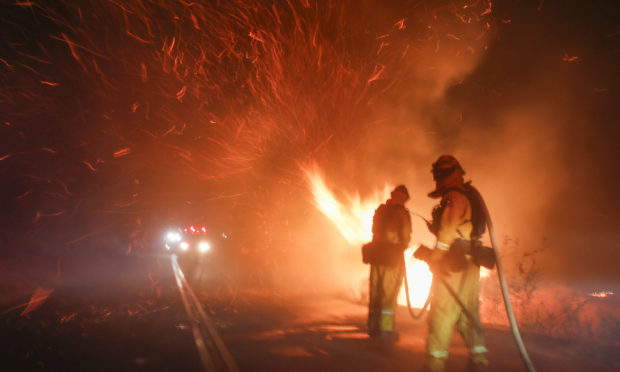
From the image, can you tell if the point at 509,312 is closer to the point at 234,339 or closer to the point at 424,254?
the point at 424,254

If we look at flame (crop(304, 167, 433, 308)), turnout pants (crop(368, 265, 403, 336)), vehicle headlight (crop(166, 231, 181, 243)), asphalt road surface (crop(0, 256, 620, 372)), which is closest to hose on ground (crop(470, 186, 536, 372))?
asphalt road surface (crop(0, 256, 620, 372))

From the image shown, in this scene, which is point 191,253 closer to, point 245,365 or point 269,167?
point 269,167

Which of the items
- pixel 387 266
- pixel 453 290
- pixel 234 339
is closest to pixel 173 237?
pixel 234 339

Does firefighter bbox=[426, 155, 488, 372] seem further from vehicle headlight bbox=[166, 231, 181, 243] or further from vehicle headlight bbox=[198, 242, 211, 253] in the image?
vehicle headlight bbox=[166, 231, 181, 243]

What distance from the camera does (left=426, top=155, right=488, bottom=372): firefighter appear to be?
4.09 m

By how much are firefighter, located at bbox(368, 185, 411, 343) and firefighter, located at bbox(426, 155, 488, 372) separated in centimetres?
118

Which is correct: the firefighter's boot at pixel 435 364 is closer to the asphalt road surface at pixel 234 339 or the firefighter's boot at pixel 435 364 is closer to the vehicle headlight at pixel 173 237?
the asphalt road surface at pixel 234 339

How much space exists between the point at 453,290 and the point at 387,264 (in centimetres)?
150

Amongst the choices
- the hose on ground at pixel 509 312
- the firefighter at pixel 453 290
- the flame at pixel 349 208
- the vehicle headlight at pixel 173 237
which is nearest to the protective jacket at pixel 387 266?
the firefighter at pixel 453 290

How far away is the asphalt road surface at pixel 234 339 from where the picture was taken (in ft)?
14.0

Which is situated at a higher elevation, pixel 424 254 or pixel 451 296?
pixel 424 254

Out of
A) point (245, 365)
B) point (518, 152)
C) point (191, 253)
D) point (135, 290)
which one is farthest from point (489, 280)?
point (191, 253)

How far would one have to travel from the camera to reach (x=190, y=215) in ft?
65.4

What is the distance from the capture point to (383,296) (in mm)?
5461
